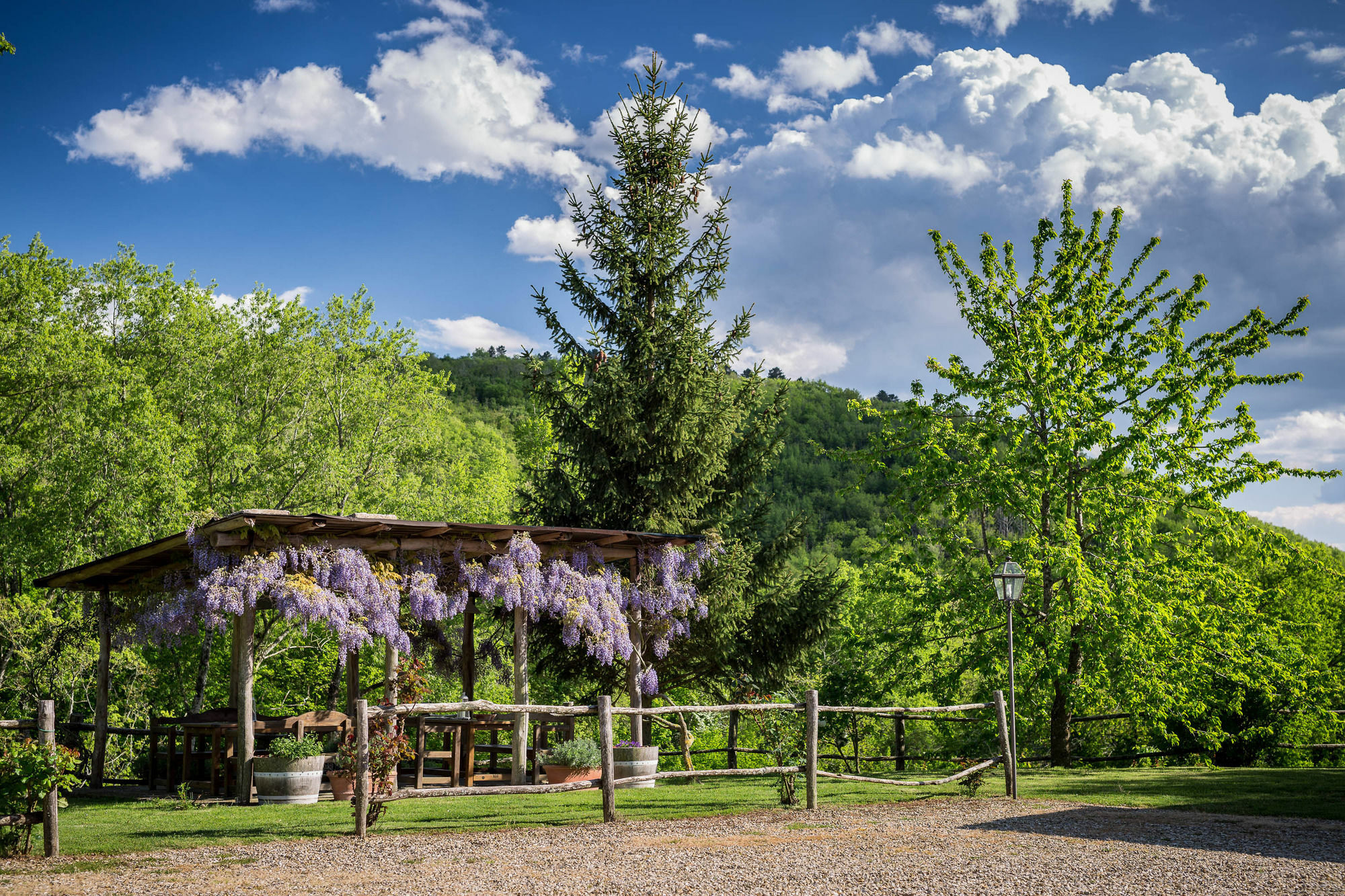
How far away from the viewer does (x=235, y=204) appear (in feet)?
74.5

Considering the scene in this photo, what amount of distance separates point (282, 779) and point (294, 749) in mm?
309

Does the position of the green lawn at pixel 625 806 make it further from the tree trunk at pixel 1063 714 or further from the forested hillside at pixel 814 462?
the forested hillside at pixel 814 462

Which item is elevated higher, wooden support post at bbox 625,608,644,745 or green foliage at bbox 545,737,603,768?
wooden support post at bbox 625,608,644,745

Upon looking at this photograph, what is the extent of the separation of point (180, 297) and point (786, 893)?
2419 cm

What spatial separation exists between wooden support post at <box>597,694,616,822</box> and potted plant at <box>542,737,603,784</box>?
2.32 meters

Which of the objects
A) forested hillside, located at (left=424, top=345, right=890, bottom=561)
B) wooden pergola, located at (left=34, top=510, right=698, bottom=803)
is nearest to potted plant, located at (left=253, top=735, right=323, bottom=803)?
wooden pergola, located at (left=34, top=510, right=698, bottom=803)

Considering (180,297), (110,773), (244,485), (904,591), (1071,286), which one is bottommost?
(110,773)

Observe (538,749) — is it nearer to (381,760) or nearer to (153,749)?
(381,760)

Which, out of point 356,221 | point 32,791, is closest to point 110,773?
point 356,221

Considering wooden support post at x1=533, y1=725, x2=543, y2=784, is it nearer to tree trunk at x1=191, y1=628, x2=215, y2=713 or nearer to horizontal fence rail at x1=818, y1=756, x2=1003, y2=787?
horizontal fence rail at x1=818, y1=756, x2=1003, y2=787

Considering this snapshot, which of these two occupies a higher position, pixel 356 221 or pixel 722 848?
pixel 356 221

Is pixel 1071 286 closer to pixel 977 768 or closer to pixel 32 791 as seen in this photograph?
pixel 977 768

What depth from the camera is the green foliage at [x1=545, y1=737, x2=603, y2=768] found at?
10977mm

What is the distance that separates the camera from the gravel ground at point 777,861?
5863mm
